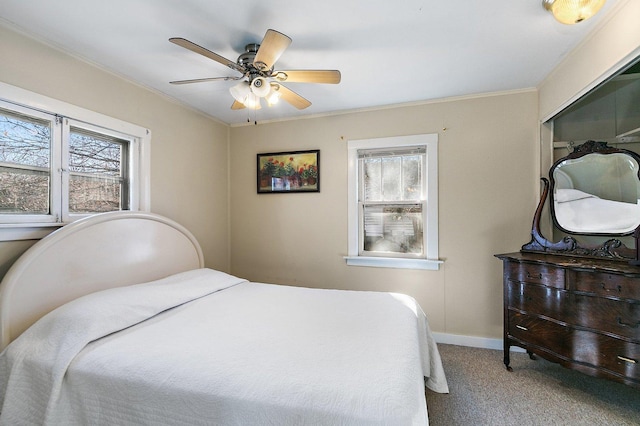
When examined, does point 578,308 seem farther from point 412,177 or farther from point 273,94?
point 273,94

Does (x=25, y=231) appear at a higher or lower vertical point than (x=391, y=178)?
lower

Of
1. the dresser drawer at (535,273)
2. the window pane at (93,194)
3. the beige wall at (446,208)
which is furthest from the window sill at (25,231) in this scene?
the dresser drawer at (535,273)

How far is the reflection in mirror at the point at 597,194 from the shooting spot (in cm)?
194

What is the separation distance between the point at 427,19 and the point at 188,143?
8.05ft

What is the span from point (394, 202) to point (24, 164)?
2.99m

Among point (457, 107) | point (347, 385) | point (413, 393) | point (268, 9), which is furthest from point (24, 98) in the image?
point (457, 107)

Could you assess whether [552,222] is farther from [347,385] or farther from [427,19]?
[347,385]

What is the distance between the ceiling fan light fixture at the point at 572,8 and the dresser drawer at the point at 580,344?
6.08 feet

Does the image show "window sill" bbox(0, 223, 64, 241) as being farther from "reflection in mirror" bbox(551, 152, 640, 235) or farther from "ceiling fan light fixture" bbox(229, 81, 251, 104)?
"reflection in mirror" bbox(551, 152, 640, 235)

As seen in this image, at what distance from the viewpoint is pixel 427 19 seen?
1692mm

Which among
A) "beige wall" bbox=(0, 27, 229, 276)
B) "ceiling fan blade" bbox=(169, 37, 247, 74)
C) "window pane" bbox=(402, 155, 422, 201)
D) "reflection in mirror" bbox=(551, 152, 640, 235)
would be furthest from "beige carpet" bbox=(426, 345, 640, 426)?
"beige wall" bbox=(0, 27, 229, 276)

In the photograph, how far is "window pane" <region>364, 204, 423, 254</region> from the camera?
306 cm

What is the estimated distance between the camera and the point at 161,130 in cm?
271

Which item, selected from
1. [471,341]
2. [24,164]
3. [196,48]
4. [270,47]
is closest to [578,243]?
[471,341]
